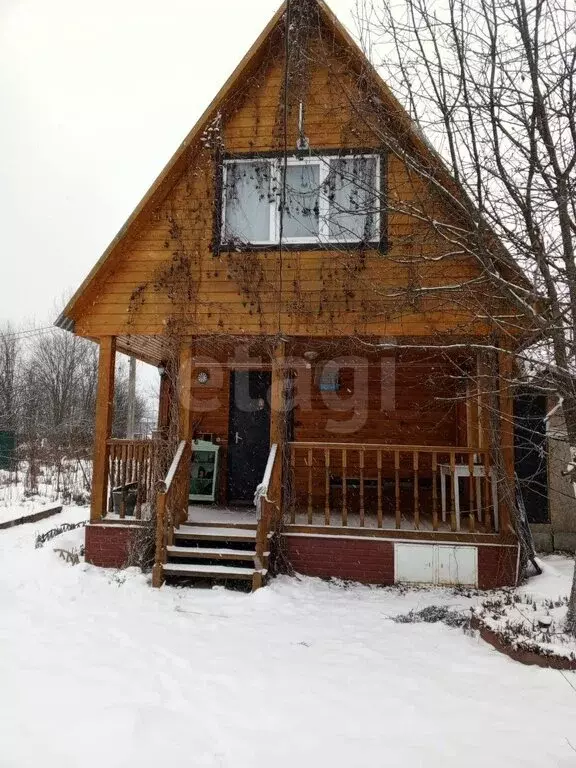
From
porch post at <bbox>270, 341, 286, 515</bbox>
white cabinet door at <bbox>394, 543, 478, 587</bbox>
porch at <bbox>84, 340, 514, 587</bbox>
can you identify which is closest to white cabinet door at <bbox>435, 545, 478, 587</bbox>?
white cabinet door at <bbox>394, 543, 478, 587</bbox>

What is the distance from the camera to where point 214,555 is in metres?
6.69

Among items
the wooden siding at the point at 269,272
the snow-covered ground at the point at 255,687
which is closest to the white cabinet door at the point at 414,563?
the snow-covered ground at the point at 255,687

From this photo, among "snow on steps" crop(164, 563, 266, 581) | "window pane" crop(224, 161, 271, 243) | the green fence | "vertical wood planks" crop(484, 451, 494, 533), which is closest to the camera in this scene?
"snow on steps" crop(164, 563, 266, 581)

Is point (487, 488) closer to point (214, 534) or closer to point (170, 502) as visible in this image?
point (214, 534)

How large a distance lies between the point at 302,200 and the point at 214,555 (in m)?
4.76

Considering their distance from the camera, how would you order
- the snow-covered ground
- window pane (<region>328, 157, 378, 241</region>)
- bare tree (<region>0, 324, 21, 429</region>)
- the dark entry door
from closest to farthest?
the snow-covered ground → window pane (<region>328, 157, 378, 241</region>) → the dark entry door → bare tree (<region>0, 324, 21, 429</region>)

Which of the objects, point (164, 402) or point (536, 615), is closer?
point (536, 615)

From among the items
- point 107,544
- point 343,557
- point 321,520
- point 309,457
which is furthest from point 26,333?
point 343,557

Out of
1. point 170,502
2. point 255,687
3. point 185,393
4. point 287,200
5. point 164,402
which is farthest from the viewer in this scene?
point 164,402

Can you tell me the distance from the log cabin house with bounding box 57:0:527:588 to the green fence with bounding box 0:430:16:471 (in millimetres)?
15236

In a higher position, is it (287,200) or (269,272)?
(287,200)

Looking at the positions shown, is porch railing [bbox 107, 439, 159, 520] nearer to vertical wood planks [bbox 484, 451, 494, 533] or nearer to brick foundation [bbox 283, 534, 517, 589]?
brick foundation [bbox 283, 534, 517, 589]

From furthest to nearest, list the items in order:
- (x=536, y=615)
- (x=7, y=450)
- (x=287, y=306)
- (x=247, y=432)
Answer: (x=7, y=450) → (x=247, y=432) → (x=287, y=306) → (x=536, y=615)

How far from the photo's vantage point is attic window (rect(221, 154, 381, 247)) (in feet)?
24.9
